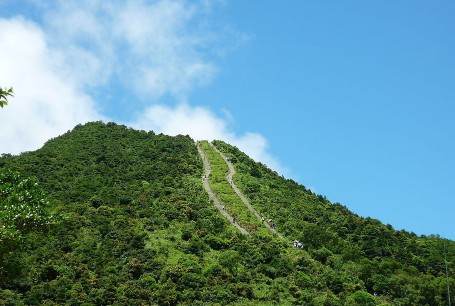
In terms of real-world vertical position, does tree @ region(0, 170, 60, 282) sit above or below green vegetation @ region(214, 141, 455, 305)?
below

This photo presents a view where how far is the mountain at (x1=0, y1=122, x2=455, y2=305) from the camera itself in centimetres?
4447

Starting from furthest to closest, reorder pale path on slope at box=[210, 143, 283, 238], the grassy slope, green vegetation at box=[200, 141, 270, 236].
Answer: pale path on slope at box=[210, 143, 283, 238], green vegetation at box=[200, 141, 270, 236], the grassy slope

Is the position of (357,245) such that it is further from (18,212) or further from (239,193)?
(18,212)

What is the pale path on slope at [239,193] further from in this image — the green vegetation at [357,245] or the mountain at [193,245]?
the green vegetation at [357,245]

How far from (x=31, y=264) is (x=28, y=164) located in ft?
115

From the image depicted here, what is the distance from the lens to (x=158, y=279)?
47062 mm

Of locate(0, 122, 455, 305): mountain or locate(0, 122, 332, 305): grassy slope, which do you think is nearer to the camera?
locate(0, 122, 332, 305): grassy slope

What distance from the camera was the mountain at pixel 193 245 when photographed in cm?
4447

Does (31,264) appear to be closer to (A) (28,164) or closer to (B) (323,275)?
(B) (323,275)

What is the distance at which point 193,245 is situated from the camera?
2132 inches

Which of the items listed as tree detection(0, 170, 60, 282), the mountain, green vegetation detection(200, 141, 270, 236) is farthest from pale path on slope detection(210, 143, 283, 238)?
tree detection(0, 170, 60, 282)

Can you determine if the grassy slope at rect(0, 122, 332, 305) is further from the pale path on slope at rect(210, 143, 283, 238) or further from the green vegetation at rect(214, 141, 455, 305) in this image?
the pale path on slope at rect(210, 143, 283, 238)

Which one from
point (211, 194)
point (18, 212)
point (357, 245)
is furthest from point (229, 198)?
point (18, 212)

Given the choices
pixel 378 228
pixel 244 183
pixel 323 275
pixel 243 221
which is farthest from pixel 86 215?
pixel 378 228
